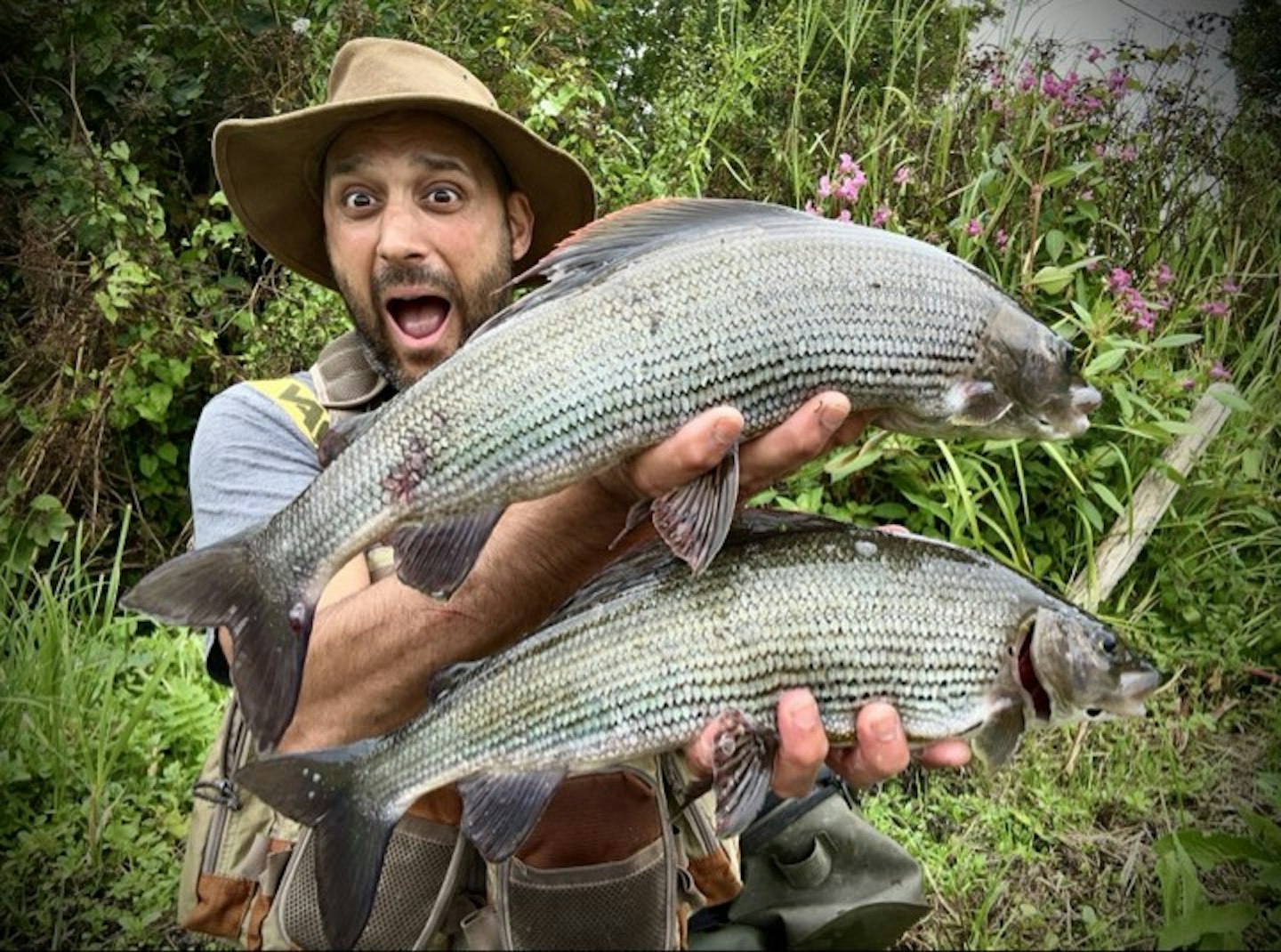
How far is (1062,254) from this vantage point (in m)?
4.23

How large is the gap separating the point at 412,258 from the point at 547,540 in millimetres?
1002

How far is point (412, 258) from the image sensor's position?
8.35 feet

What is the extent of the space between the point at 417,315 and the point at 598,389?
121cm

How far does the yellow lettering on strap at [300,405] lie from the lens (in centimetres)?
238

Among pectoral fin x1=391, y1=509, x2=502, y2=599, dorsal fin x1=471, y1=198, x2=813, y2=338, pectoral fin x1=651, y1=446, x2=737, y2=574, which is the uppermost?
dorsal fin x1=471, y1=198, x2=813, y2=338

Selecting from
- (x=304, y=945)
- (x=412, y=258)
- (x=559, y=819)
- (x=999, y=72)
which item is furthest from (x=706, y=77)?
(x=304, y=945)

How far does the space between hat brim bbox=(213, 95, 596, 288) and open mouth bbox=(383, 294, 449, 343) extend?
37 cm

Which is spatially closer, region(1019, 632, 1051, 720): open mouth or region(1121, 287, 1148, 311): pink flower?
region(1019, 632, 1051, 720): open mouth

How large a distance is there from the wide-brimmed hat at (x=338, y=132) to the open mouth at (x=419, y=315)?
379 mm

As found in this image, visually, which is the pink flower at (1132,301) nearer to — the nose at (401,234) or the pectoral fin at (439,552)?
the nose at (401,234)

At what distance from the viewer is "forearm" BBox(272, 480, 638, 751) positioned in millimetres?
1876

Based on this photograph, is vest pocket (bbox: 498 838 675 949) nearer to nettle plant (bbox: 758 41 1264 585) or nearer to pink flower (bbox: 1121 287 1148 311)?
nettle plant (bbox: 758 41 1264 585)

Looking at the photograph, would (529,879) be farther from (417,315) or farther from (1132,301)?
(1132,301)

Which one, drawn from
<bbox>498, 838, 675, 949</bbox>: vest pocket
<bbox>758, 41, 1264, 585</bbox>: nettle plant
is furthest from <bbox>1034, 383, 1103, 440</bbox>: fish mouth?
<bbox>758, 41, 1264, 585</bbox>: nettle plant
